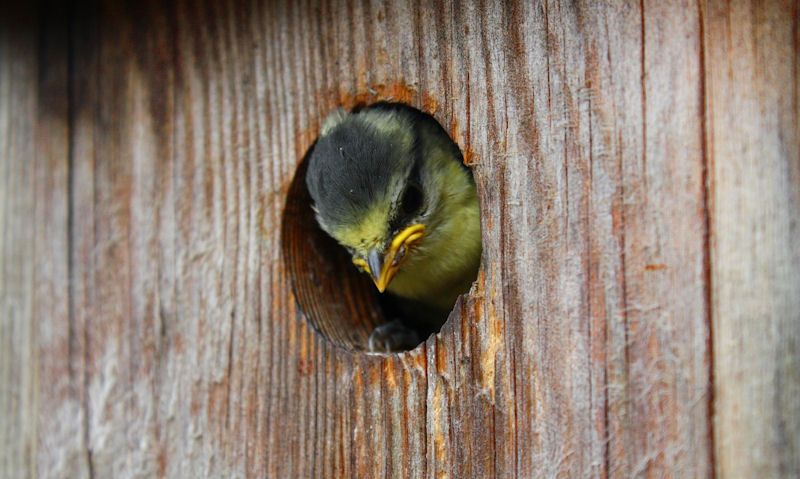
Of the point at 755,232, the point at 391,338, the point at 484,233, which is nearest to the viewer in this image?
the point at 755,232

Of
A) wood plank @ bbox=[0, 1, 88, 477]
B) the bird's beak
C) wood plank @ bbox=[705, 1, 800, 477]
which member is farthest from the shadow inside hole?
wood plank @ bbox=[705, 1, 800, 477]

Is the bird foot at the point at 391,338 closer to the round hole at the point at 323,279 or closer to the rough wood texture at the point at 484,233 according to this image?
the round hole at the point at 323,279

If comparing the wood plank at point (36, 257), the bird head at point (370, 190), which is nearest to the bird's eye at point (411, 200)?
the bird head at point (370, 190)

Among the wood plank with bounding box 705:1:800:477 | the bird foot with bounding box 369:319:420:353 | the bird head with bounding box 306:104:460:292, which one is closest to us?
the wood plank with bounding box 705:1:800:477

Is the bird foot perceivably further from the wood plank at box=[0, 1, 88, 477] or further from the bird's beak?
the wood plank at box=[0, 1, 88, 477]

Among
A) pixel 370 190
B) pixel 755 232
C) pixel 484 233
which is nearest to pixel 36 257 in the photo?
pixel 370 190

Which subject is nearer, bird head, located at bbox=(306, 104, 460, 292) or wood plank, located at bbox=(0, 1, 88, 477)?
bird head, located at bbox=(306, 104, 460, 292)

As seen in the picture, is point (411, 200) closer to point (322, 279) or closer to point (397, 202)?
point (397, 202)

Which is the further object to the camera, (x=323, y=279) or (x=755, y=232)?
(x=323, y=279)
